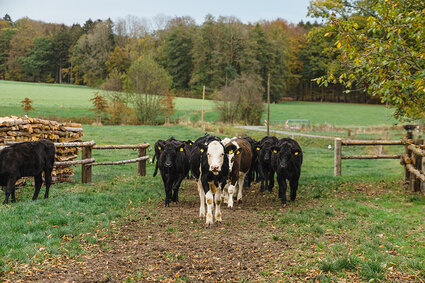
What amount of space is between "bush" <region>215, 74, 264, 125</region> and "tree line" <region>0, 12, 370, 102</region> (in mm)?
22710

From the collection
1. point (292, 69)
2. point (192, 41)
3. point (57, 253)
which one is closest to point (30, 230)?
point (57, 253)

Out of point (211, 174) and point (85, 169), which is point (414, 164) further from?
point (85, 169)

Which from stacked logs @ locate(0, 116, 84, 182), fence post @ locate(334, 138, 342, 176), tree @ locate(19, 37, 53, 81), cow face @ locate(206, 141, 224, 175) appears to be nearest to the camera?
cow face @ locate(206, 141, 224, 175)

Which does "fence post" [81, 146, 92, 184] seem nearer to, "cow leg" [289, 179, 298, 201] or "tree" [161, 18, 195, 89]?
"cow leg" [289, 179, 298, 201]

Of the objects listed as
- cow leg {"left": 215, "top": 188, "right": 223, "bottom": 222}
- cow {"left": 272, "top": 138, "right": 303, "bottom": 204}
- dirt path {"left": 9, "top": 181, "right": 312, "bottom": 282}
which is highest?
cow {"left": 272, "top": 138, "right": 303, "bottom": 204}

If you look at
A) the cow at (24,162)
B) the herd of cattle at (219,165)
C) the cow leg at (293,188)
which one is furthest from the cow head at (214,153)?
the cow at (24,162)

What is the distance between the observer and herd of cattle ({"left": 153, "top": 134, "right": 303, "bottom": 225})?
27.4 ft

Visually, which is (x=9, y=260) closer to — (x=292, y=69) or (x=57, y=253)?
(x=57, y=253)

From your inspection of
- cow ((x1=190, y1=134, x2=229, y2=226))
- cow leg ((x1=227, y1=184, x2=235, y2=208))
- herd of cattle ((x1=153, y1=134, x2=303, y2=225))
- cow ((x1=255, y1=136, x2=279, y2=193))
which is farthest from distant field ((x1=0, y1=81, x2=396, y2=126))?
cow ((x1=190, y1=134, x2=229, y2=226))

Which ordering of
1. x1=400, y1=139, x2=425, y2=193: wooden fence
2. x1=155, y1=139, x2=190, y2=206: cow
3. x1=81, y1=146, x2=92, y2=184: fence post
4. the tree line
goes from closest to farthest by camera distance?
x1=155, y1=139, x2=190, y2=206: cow < x1=400, y1=139, x2=425, y2=193: wooden fence < x1=81, y1=146, x2=92, y2=184: fence post < the tree line

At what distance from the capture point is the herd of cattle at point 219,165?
8359 mm

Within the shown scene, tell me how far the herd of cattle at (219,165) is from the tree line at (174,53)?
5259 centimetres

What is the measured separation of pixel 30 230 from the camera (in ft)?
23.2

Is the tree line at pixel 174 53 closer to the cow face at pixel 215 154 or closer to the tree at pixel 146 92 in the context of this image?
the tree at pixel 146 92
